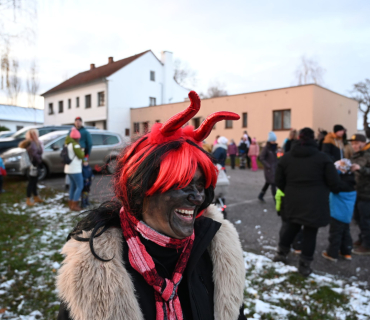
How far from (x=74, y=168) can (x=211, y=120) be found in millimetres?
5488

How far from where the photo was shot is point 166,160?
1241 mm

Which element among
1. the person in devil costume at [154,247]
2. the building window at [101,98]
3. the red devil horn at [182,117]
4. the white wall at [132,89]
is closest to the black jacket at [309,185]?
the person in devil costume at [154,247]

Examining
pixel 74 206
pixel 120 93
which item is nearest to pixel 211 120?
pixel 74 206

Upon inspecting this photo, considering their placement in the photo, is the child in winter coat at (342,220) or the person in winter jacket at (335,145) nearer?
the child in winter coat at (342,220)

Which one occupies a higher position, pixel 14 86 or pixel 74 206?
pixel 14 86

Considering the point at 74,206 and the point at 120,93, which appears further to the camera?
the point at 120,93

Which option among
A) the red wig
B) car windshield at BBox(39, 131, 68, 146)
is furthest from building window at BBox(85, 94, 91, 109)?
the red wig

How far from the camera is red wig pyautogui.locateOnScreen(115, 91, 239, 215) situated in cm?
123

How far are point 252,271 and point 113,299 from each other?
297 cm

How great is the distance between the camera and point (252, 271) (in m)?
3.77

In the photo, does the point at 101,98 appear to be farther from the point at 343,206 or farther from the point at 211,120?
the point at 211,120

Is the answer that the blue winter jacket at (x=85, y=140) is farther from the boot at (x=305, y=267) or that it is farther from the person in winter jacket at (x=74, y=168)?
the boot at (x=305, y=267)

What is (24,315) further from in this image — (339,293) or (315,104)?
(315,104)

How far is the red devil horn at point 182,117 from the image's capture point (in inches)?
46.6
